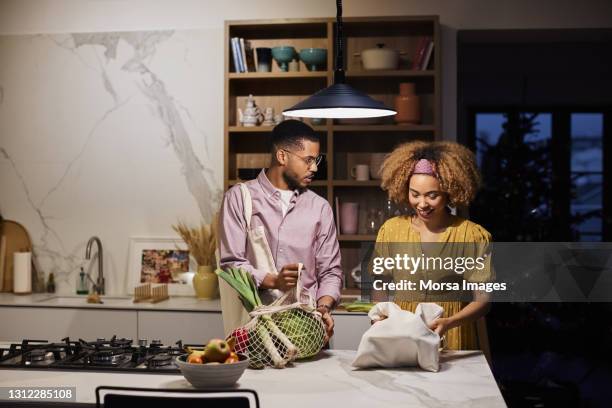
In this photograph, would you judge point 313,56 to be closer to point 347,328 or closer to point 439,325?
point 347,328

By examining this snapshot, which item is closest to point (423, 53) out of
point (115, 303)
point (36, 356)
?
point (115, 303)

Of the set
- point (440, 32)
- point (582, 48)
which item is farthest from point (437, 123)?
point (582, 48)

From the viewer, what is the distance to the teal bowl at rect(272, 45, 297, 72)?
4.60 metres

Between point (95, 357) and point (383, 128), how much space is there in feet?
8.25

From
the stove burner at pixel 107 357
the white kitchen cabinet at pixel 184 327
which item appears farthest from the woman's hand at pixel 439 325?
the white kitchen cabinet at pixel 184 327

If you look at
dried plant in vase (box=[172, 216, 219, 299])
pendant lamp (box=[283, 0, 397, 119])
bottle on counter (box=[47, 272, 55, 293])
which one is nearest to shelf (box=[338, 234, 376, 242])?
dried plant in vase (box=[172, 216, 219, 299])

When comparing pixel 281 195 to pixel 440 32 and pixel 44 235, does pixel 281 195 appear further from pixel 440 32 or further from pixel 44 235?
pixel 44 235

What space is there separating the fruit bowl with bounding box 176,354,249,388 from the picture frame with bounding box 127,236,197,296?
2.65 metres

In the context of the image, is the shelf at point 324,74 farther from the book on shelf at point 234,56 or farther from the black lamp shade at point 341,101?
the black lamp shade at point 341,101

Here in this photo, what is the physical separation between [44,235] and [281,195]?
2.33m

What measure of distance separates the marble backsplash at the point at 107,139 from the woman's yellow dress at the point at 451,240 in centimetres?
199

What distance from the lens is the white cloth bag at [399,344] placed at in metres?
2.35

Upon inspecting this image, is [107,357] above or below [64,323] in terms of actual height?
above

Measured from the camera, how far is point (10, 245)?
4.99m
